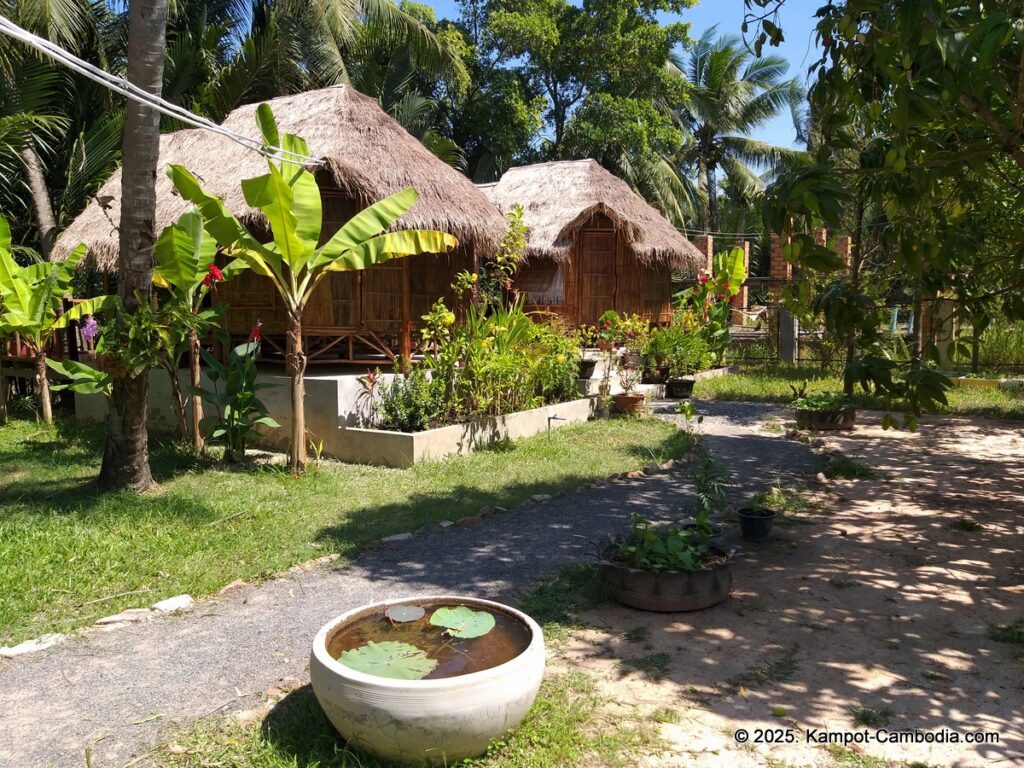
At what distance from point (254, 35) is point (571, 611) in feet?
54.9

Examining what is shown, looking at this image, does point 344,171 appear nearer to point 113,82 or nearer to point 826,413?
point 113,82

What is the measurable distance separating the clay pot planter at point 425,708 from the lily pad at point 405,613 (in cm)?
50

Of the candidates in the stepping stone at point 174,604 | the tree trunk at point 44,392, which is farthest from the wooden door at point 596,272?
the stepping stone at point 174,604

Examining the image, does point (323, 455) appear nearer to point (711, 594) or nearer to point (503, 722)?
point (711, 594)

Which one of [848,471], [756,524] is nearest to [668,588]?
[756,524]

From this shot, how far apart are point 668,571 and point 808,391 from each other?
31.3 ft

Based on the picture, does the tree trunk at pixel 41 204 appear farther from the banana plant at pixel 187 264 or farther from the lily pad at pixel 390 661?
the lily pad at pixel 390 661

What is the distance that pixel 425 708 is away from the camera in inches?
107

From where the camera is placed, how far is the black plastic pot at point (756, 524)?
18.1 feet

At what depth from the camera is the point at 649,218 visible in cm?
1780

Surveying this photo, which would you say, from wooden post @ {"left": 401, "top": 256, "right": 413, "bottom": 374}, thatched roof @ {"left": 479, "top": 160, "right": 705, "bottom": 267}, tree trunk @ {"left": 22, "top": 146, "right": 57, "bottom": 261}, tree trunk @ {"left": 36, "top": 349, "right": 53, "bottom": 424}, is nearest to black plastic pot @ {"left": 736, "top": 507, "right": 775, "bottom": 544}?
wooden post @ {"left": 401, "top": 256, "right": 413, "bottom": 374}

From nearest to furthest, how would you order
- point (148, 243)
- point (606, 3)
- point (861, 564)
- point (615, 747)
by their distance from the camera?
point (615, 747) → point (861, 564) → point (148, 243) → point (606, 3)

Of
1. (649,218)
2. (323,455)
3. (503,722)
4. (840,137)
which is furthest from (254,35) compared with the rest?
(503,722)

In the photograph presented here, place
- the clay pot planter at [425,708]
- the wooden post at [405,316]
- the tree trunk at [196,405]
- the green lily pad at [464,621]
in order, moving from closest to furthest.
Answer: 1. the clay pot planter at [425,708]
2. the green lily pad at [464,621]
3. the tree trunk at [196,405]
4. the wooden post at [405,316]
